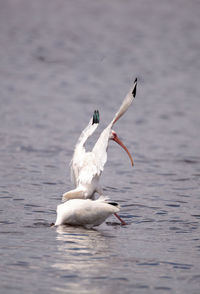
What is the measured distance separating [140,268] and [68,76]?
2060 centimetres

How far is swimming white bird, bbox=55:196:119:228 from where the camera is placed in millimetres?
10062

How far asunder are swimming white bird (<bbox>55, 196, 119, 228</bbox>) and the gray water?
26 centimetres

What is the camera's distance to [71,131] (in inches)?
754

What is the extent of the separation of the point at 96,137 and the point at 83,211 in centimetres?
844

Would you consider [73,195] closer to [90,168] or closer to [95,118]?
[90,168]

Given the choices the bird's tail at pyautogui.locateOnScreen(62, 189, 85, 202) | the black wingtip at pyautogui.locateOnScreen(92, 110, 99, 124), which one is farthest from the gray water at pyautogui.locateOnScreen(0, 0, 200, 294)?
the black wingtip at pyautogui.locateOnScreen(92, 110, 99, 124)

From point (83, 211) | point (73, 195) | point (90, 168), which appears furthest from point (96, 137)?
point (83, 211)

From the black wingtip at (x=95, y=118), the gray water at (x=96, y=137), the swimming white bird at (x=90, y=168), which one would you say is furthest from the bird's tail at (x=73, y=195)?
the black wingtip at (x=95, y=118)

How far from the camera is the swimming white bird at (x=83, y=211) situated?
10062 mm

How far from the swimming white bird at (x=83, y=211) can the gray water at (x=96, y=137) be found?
26cm

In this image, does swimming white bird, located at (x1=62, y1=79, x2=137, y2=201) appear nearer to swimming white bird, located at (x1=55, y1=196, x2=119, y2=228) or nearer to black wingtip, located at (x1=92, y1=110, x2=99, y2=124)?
swimming white bird, located at (x1=55, y1=196, x2=119, y2=228)

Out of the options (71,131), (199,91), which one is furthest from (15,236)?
(199,91)

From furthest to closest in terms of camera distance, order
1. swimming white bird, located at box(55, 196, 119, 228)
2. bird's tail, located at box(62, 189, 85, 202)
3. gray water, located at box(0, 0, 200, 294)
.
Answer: bird's tail, located at box(62, 189, 85, 202) → swimming white bird, located at box(55, 196, 119, 228) → gray water, located at box(0, 0, 200, 294)

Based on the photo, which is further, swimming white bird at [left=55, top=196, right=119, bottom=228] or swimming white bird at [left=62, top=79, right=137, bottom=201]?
swimming white bird at [left=62, top=79, right=137, bottom=201]
